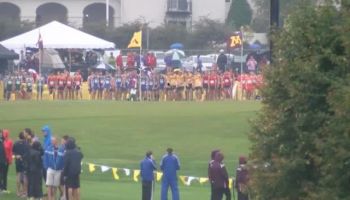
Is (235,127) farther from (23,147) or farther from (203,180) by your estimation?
(23,147)

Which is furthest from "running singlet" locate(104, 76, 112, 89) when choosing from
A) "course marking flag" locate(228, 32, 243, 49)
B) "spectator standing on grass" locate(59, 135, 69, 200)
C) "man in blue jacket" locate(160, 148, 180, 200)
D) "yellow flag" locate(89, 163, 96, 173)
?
"spectator standing on grass" locate(59, 135, 69, 200)

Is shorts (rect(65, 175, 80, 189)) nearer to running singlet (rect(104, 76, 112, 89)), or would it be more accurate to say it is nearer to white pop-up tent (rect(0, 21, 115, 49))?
running singlet (rect(104, 76, 112, 89))

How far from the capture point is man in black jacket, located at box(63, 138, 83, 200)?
83.3 feet

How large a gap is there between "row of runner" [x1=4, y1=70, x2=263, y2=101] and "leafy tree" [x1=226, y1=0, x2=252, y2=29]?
30.8 metres

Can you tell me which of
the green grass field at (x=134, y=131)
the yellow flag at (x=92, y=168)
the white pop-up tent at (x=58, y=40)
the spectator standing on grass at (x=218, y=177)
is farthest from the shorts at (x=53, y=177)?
the white pop-up tent at (x=58, y=40)

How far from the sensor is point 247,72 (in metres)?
66.6

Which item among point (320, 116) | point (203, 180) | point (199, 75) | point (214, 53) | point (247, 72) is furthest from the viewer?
point (214, 53)

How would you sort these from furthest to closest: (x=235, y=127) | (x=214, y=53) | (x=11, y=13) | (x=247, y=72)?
1. (x=11, y=13)
2. (x=214, y=53)
3. (x=247, y=72)
4. (x=235, y=127)

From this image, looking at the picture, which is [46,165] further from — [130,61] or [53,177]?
[130,61]

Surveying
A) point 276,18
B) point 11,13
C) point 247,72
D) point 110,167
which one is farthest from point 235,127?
point 11,13

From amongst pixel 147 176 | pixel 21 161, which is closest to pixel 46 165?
pixel 21 161

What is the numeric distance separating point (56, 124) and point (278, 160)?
32231 millimetres

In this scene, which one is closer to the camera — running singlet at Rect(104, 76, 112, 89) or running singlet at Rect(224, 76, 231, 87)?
running singlet at Rect(224, 76, 231, 87)

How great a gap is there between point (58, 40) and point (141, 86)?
7.55 meters
